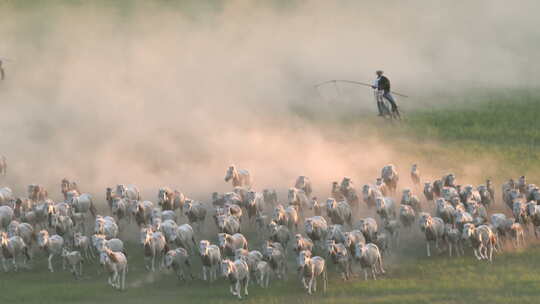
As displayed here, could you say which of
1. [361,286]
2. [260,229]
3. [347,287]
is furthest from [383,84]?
[347,287]

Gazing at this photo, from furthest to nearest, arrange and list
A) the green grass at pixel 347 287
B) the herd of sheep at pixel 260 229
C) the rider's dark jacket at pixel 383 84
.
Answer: the rider's dark jacket at pixel 383 84 → the herd of sheep at pixel 260 229 → the green grass at pixel 347 287

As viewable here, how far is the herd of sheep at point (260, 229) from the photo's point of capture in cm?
4734

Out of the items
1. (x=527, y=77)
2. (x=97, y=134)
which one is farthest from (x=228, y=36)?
(x=97, y=134)

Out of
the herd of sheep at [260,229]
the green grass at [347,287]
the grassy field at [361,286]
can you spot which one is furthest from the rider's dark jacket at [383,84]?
the green grass at [347,287]

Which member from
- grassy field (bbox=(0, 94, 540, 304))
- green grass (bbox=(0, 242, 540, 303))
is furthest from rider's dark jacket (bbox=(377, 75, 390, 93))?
green grass (bbox=(0, 242, 540, 303))

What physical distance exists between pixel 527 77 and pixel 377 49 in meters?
21.9

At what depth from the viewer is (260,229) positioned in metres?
53.3

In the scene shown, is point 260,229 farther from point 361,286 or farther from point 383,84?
point 383,84

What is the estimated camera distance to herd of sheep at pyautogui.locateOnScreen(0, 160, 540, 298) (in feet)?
155

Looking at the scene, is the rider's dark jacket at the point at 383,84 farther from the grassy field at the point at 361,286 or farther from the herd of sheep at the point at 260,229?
the grassy field at the point at 361,286

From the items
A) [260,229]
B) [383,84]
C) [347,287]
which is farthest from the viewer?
Answer: [383,84]

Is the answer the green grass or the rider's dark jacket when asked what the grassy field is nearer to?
the green grass

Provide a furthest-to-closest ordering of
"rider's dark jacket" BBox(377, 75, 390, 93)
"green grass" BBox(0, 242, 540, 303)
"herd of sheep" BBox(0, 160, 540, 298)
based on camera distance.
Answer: "rider's dark jacket" BBox(377, 75, 390, 93), "herd of sheep" BBox(0, 160, 540, 298), "green grass" BBox(0, 242, 540, 303)

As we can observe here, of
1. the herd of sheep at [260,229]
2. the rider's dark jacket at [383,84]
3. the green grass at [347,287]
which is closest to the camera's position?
the green grass at [347,287]
